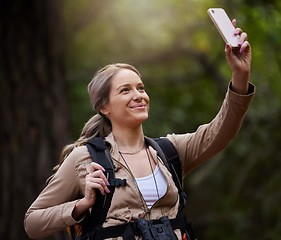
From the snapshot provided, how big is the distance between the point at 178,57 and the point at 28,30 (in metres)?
5.03

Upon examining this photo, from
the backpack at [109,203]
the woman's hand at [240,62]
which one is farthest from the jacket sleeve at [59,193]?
the woman's hand at [240,62]

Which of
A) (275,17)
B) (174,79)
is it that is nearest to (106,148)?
(275,17)

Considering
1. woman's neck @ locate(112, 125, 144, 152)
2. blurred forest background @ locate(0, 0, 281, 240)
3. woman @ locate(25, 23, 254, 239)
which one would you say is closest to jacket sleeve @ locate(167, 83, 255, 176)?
woman @ locate(25, 23, 254, 239)

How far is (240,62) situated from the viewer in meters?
3.22

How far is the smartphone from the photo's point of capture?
10.5 feet

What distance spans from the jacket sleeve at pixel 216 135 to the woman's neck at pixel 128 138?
0.82ft

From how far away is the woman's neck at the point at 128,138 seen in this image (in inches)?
140

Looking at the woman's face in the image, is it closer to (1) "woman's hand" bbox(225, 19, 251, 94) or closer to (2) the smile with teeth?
(2) the smile with teeth

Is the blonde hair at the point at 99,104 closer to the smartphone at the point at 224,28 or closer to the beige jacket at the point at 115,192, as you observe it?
the beige jacket at the point at 115,192

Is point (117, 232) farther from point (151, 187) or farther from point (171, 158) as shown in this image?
point (171, 158)

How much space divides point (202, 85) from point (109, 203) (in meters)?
9.13

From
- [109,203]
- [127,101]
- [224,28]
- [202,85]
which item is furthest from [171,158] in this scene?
[202,85]

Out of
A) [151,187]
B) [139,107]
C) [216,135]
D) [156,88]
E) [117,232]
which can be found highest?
[139,107]

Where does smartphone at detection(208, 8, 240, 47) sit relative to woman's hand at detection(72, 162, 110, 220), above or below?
above
